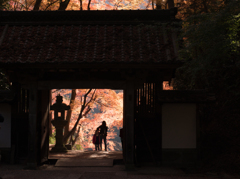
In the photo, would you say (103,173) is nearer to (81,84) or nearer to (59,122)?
(81,84)

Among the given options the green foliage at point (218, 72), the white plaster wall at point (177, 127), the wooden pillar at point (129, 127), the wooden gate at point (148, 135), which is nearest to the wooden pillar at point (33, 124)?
the wooden pillar at point (129, 127)

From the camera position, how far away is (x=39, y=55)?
9094 millimetres

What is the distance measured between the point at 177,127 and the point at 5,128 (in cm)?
634

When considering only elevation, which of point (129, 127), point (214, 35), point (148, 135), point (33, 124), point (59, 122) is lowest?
point (148, 135)

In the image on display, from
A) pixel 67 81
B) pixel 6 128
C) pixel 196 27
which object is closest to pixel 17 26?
pixel 67 81

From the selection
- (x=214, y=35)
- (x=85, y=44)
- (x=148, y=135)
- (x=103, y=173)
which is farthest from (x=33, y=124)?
(x=214, y=35)

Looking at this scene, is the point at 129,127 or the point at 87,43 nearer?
the point at 129,127

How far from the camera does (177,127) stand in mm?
10039

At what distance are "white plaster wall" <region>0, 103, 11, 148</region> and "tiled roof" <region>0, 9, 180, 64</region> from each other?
6.98 ft

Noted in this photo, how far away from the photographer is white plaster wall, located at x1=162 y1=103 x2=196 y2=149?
10000 mm

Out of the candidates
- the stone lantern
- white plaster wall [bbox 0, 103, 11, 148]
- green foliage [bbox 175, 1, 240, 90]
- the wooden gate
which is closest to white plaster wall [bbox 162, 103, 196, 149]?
the wooden gate

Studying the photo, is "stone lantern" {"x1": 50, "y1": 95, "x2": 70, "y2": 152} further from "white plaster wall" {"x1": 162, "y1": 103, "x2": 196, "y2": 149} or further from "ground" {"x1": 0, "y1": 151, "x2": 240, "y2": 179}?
"white plaster wall" {"x1": 162, "y1": 103, "x2": 196, "y2": 149}

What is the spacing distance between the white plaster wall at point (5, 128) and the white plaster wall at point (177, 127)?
224 inches

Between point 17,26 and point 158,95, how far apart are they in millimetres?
6086
